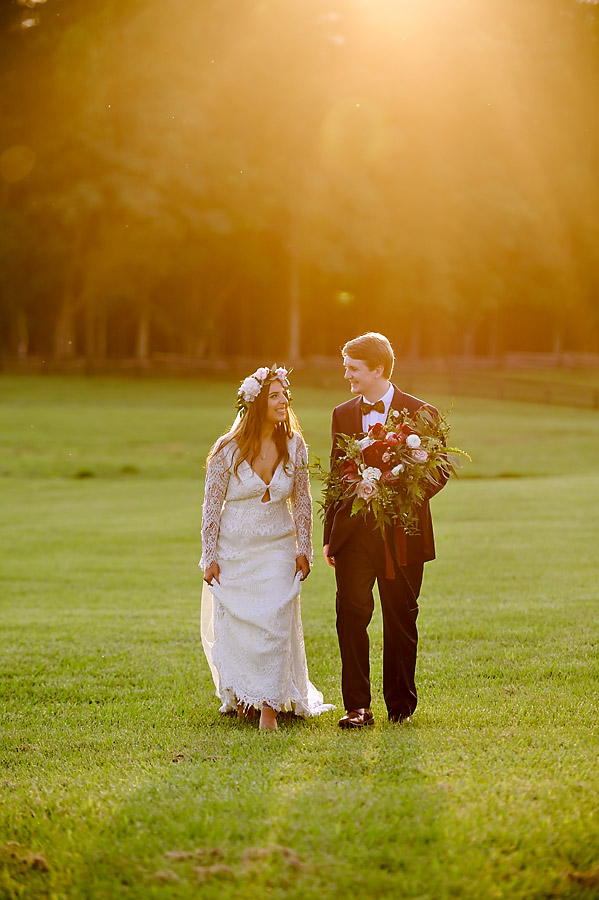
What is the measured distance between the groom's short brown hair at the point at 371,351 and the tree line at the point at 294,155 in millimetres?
50303

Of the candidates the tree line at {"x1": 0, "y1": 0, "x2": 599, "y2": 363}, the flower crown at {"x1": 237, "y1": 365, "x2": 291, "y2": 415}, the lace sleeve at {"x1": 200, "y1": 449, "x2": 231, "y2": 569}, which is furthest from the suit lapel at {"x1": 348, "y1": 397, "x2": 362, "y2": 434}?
the tree line at {"x1": 0, "y1": 0, "x2": 599, "y2": 363}

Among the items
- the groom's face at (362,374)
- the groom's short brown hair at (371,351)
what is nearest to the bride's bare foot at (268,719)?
the groom's face at (362,374)

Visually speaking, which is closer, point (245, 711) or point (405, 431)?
point (405, 431)

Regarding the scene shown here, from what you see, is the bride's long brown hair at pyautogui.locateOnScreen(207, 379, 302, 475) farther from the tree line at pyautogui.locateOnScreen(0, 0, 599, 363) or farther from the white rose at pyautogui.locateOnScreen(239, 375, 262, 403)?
the tree line at pyautogui.locateOnScreen(0, 0, 599, 363)

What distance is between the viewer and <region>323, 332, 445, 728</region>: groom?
6.53 meters

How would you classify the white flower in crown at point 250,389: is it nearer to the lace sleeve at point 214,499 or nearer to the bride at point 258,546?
the bride at point 258,546

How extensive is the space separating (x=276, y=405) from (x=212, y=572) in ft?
3.77

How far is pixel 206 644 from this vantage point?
7371 mm

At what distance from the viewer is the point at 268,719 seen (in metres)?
6.81

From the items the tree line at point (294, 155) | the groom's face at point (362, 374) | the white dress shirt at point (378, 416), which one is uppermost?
the tree line at point (294, 155)

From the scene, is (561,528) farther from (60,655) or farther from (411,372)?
(411,372)

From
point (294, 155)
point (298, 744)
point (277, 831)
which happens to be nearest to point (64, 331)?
point (294, 155)

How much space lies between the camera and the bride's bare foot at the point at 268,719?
22.1 ft

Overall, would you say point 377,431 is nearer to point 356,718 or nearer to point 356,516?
point 356,516
